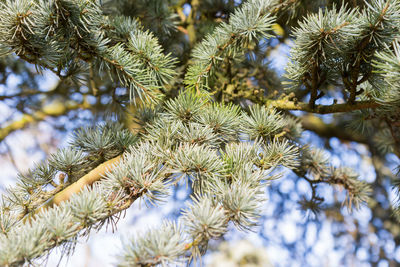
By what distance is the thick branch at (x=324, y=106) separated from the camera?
0.56m

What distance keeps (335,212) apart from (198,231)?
3.87 ft

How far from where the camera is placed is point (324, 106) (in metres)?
0.61

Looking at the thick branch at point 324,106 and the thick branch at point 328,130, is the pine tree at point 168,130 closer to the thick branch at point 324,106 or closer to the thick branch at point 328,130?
the thick branch at point 324,106

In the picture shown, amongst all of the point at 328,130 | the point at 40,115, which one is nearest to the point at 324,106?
the point at 328,130

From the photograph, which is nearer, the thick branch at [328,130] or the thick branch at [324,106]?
the thick branch at [324,106]

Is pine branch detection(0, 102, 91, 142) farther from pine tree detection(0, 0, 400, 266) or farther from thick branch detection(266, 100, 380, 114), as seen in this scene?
thick branch detection(266, 100, 380, 114)

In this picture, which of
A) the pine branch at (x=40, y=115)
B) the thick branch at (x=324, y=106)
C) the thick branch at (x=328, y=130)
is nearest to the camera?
the thick branch at (x=324, y=106)

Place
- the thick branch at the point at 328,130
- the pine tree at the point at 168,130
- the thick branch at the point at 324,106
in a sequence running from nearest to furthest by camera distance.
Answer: the pine tree at the point at 168,130
the thick branch at the point at 324,106
the thick branch at the point at 328,130

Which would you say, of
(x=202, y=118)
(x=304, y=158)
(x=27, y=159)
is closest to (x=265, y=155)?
(x=202, y=118)

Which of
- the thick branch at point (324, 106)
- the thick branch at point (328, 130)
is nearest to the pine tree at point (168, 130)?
the thick branch at point (324, 106)

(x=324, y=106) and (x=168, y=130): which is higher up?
(x=168, y=130)

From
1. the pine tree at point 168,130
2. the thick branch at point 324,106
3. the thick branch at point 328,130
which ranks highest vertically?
the pine tree at point 168,130

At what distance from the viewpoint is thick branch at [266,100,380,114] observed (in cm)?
56

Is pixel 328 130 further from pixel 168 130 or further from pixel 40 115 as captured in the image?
pixel 40 115
